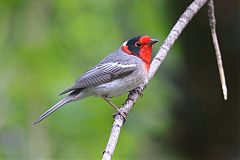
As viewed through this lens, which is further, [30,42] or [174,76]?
[174,76]

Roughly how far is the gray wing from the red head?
201 mm

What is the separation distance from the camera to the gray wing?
4.82 metres

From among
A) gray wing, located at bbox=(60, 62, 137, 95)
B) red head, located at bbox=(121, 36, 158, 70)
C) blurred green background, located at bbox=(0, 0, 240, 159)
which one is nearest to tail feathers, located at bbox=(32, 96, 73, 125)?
blurred green background, located at bbox=(0, 0, 240, 159)

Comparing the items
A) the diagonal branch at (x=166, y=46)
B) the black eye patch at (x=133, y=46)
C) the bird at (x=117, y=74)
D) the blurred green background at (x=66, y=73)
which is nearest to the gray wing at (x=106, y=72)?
the bird at (x=117, y=74)

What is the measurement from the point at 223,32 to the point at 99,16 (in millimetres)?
2486

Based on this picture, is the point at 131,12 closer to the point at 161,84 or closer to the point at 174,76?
the point at 161,84

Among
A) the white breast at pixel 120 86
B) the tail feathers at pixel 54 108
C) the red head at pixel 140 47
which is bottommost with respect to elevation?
the tail feathers at pixel 54 108

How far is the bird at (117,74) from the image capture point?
4719mm

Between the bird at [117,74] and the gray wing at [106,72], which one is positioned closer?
the bird at [117,74]

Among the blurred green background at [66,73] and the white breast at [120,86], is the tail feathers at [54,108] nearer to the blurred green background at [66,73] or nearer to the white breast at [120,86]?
the blurred green background at [66,73]

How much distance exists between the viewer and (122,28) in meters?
Result: 5.41

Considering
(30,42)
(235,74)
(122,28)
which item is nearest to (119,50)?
(122,28)

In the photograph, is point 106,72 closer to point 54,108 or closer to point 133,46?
point 133,46

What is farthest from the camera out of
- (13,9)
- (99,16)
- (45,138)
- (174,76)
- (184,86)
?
(184,86)
